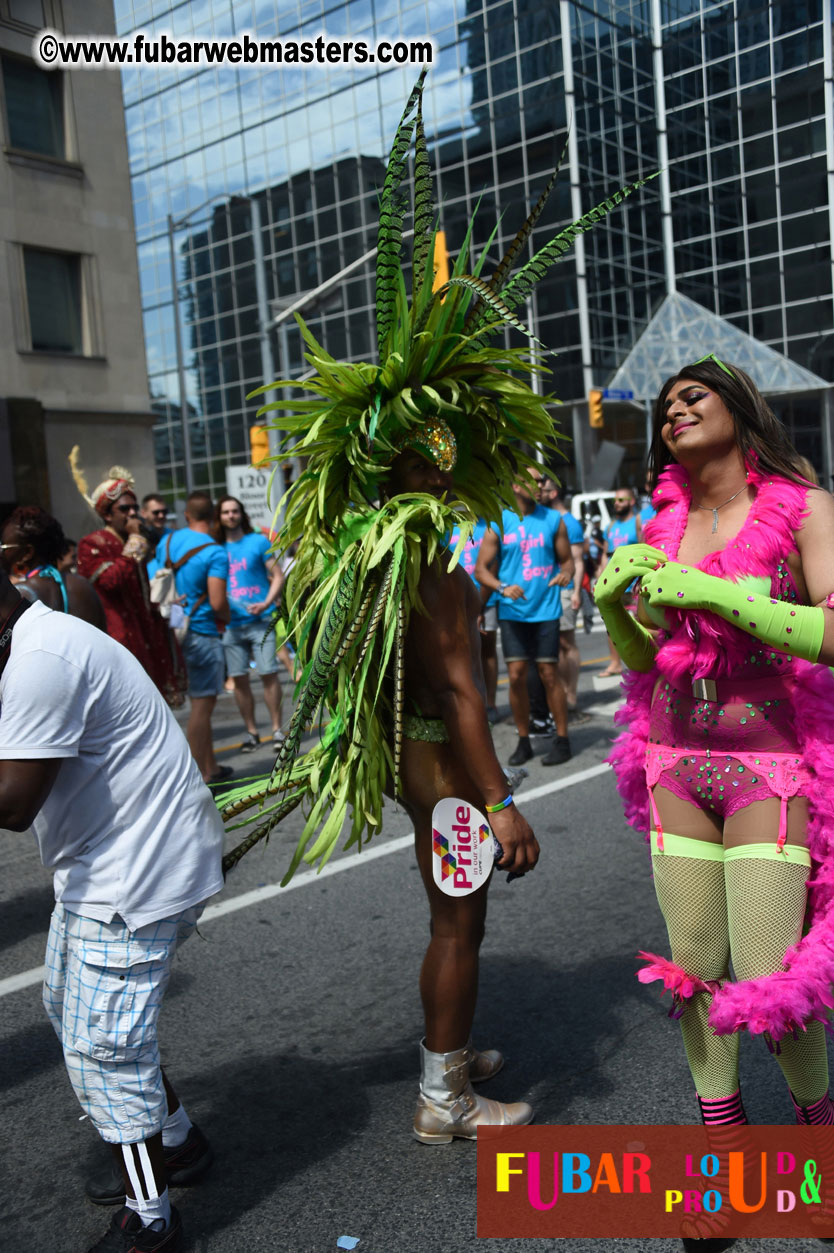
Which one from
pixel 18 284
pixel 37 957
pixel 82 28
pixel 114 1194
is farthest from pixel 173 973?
pixel 82 28

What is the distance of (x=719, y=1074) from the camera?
2.51 metres

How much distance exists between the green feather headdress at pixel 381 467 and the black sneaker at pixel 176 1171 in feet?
2.50

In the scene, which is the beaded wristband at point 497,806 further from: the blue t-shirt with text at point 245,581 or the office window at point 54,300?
the office window at point 54,300

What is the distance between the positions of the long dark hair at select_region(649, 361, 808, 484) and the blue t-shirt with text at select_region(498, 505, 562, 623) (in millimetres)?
4781

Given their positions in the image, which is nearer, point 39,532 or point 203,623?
point 39,532

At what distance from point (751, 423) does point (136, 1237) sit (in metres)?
2.39

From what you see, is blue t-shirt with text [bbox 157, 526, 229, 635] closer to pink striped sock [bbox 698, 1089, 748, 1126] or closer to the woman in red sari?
the woman in red sari

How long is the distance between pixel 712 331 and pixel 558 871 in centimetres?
3367

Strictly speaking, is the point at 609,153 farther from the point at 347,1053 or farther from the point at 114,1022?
the point at 114,1022

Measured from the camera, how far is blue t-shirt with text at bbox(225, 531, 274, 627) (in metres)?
8.18

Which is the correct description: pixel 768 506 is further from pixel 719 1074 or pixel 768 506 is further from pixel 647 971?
pixel 719 1074

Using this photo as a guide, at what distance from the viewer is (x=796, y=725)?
2.46m

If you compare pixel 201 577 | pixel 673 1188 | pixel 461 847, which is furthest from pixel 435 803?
pixel 201 577

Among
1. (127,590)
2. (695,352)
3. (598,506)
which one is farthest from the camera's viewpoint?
(695,352)
